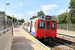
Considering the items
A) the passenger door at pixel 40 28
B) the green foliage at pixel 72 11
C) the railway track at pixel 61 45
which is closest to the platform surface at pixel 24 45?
the passenger door at pixel 40 28

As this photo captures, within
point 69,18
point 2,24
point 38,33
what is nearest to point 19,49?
point 2,24

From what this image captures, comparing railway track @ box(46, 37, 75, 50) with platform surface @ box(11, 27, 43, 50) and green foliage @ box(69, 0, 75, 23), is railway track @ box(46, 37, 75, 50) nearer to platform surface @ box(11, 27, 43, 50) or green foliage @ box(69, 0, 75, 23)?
platform surface @ box(11, 27, 43, 50)

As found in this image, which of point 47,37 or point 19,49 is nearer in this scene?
point 19,49

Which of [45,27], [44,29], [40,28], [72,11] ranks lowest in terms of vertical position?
[44,29]

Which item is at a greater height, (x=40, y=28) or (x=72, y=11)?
(x=72, y=11)

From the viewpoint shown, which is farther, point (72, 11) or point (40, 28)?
point (72, 11)

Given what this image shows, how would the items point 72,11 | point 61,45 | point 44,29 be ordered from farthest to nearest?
1. point 72,11
2. point 44,29
3. point 61,45

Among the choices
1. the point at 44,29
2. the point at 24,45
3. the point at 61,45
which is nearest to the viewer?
the point at 24,45

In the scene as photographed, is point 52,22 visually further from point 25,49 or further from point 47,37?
point 25,49

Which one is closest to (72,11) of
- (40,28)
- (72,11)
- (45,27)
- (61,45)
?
(72,11)

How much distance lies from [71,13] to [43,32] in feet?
74.7

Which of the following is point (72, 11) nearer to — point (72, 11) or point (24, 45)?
point (72, 11)

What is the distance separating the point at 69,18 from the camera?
29.8 metres

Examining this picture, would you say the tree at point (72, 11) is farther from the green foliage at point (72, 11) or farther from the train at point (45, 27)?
the train at point (45, 27)
